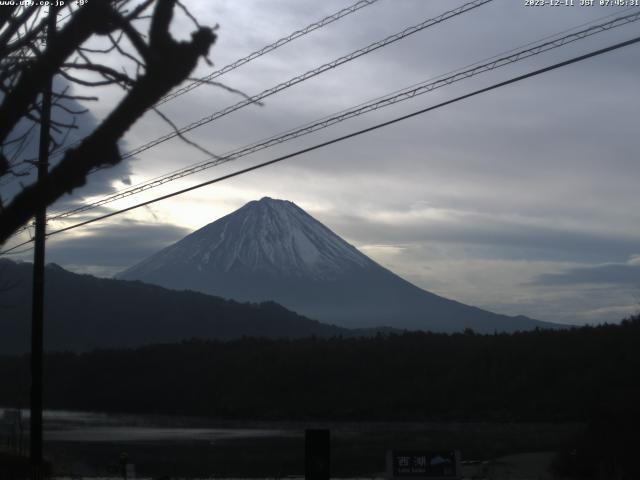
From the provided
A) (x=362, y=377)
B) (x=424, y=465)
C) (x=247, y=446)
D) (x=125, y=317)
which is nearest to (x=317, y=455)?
(x=424, y=465)

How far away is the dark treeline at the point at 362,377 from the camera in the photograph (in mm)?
72188

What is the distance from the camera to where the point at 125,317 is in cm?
18312

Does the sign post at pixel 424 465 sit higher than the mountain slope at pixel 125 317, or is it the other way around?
the mountain slope at pixel 125 317

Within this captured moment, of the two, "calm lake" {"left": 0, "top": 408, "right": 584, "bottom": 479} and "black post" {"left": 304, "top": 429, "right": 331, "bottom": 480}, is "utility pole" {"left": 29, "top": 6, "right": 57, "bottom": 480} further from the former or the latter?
"black post" {"left": 304, "top": 429, "right": 331, "bottom": 480}

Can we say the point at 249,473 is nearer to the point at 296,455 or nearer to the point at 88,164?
the point at 296,455

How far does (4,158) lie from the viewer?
22.6 ft

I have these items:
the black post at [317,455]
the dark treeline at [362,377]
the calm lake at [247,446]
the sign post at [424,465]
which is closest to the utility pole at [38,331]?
the calm lake at [247,446]

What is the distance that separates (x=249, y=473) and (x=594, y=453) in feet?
31.5

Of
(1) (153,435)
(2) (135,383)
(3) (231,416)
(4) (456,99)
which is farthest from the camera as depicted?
(2) (135,383)

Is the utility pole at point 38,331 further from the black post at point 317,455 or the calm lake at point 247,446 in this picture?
the black post at point 317,455

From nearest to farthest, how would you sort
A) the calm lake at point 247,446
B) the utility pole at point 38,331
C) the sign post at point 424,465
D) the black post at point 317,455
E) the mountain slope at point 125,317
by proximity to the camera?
the black post at point 317,455, the sign post at point 424,465, the utility pole at point 38,331, the calm lake at point 247,446, the mountain slope at point 125,317

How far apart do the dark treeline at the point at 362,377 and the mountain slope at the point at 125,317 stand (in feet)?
197

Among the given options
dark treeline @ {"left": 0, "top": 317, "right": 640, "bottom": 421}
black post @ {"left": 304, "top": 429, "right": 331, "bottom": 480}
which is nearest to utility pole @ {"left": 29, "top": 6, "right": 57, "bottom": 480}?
black post @ {"left": 304, "top": 429, "right": 331, "bottom": 480}

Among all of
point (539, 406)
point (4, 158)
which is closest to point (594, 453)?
point (4, 158)
